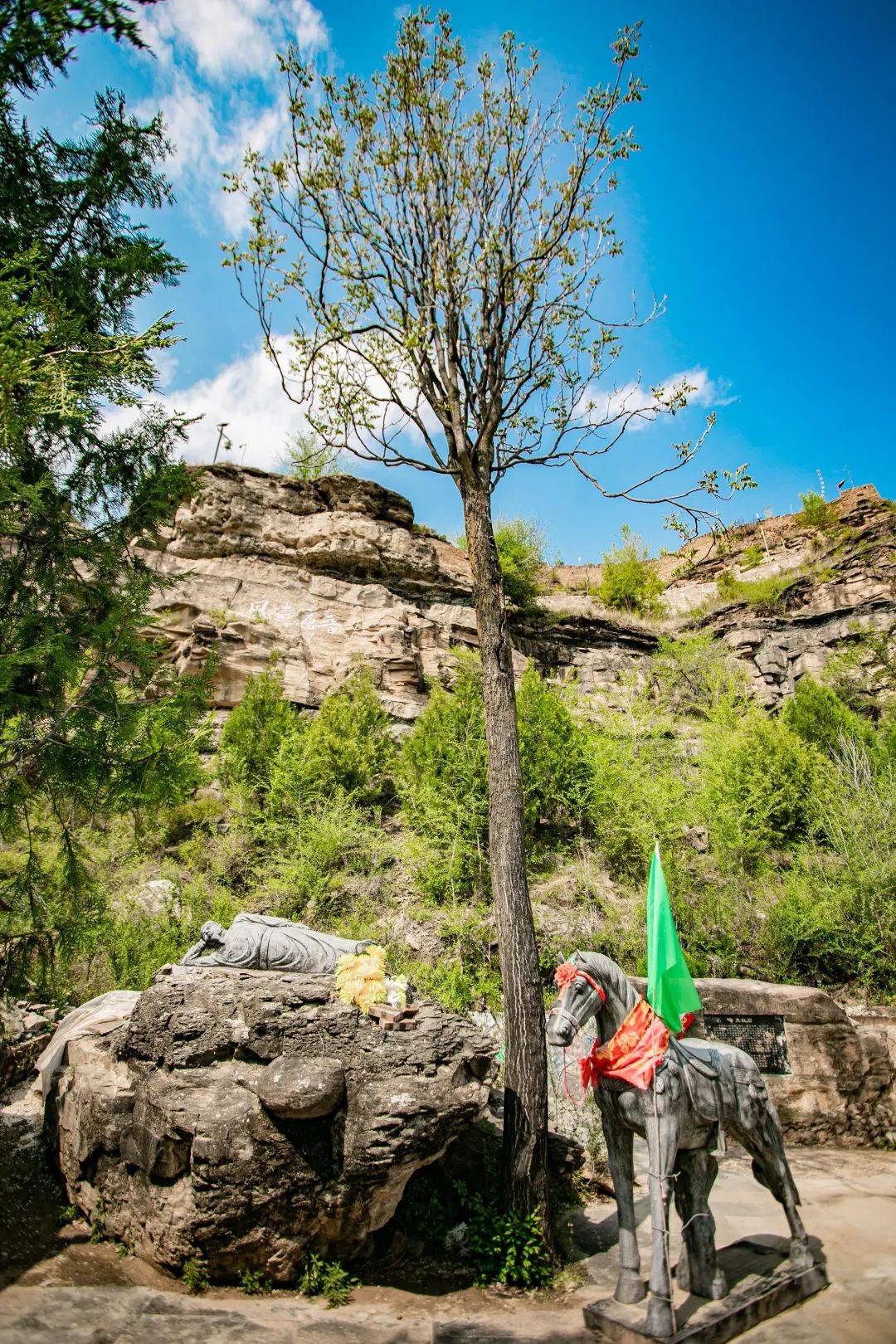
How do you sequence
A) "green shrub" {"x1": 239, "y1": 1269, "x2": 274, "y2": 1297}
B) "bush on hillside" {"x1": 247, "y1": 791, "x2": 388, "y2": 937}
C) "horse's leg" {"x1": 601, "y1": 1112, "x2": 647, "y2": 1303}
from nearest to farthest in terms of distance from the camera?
"horse's leg" {"x1": 601, "y1": 1112, "x2": 647, "y2": 1303} < "green shrub" {"x1": 239, "y1": 1269, "x2": 274, "y2": 1297} < "bush on hillside" {"x1": 247, "y1": 791, "x2": 388, "y2": 937}

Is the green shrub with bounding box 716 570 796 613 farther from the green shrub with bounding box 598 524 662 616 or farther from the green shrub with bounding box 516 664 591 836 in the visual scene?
the green shrub with bounding box 516 664 591 836

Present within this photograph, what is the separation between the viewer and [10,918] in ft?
25.0

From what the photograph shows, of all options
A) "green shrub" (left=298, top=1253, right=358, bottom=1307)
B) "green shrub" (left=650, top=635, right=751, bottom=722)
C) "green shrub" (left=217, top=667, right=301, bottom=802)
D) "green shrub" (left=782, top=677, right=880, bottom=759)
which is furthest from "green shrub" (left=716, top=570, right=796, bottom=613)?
"green shrub" (left=298, top=1253, right=358, bottom=1307)

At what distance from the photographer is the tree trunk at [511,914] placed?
18.3ft

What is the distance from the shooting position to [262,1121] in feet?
15.8

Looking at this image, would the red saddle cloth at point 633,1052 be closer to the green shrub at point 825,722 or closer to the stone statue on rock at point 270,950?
the stone statue on rock at point 270,950

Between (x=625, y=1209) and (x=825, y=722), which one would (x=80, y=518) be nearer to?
(x=625, y=1209)

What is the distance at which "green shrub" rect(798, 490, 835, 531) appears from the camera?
33.6 m

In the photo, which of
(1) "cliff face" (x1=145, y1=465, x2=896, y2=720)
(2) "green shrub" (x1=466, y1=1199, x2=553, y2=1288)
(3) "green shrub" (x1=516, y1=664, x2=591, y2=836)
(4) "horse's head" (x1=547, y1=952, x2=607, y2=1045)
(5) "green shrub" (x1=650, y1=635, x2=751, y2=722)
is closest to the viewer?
(4) "horse's head" (x1=547, y1=952, x2=607, y2=1045)

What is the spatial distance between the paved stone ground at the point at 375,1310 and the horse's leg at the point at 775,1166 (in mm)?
258

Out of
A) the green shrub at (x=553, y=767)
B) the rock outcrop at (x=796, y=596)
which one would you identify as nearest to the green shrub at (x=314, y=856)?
the green shrub at (x=553, y=767)

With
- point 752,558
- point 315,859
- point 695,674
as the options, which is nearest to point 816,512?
point 752,558

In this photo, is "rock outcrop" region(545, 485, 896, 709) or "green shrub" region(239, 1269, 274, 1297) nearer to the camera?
"green shrub" region(239, 1269, 274, 1297)

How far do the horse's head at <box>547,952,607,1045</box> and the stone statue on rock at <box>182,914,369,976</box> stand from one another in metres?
2.24
